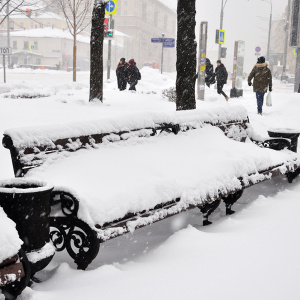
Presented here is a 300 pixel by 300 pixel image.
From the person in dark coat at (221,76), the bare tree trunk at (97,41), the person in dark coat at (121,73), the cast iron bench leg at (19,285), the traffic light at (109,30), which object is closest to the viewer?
the cast iron bench leg at (19,285)

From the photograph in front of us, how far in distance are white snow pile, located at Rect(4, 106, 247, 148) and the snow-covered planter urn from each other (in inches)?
18.6

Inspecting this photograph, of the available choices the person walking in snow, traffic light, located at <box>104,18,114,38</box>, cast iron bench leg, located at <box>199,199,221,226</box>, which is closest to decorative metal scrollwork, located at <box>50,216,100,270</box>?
cast iron bench leg, located at <box>199,199,221,226</box>

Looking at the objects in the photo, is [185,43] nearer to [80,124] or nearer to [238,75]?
[80,124]

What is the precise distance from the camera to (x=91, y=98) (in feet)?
48.3

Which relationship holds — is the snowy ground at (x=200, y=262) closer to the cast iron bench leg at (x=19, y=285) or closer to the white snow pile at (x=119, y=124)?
the cast iron bench leg at (x=19, y=285)

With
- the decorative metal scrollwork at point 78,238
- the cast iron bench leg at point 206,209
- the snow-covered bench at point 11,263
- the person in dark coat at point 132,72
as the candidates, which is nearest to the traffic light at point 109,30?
the person in dark coat at point 132,72

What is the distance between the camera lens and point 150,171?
13.5 ft

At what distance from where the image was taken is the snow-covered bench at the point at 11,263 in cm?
247

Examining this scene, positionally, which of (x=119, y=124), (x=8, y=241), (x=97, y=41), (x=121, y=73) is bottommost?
(x=8, y=241)

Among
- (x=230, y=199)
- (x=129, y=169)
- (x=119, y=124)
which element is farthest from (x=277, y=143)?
(x=129, y=169)

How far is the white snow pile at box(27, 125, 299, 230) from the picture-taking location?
3.35m

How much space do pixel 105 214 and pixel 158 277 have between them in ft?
1.83

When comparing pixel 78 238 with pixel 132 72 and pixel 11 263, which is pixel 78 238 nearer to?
pixel 11 263

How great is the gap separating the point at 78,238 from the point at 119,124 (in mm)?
1413
